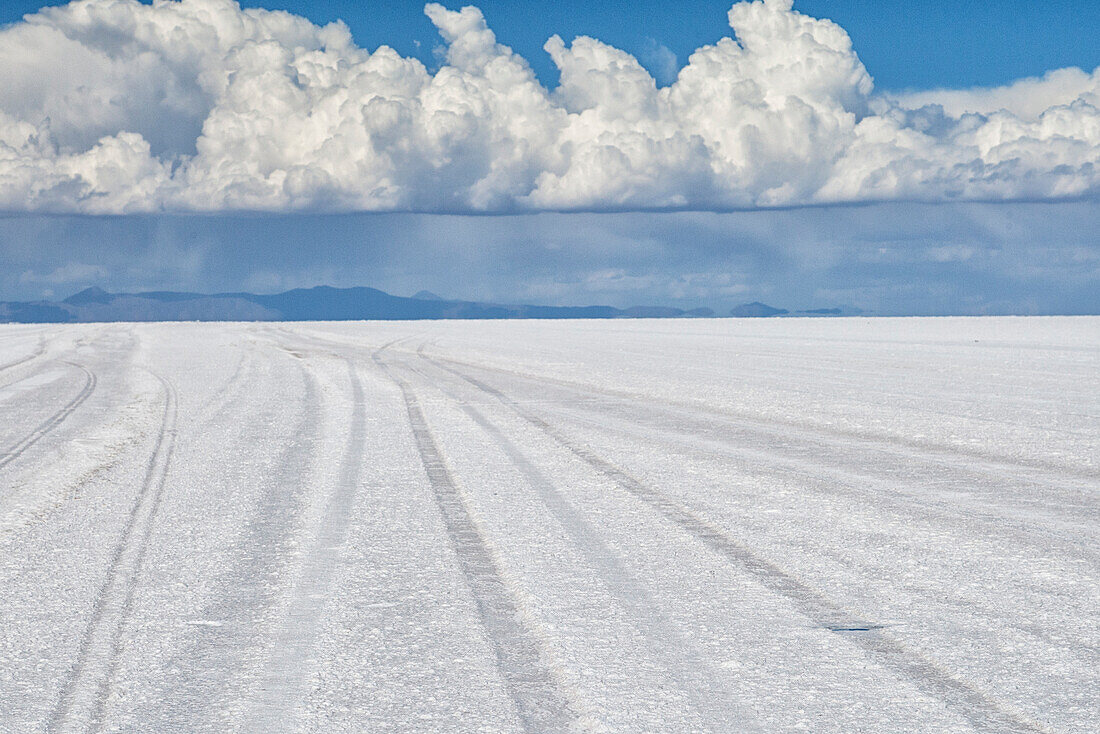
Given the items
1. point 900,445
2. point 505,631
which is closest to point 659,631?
point 505,631

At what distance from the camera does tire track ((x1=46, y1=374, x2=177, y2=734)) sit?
3609mm

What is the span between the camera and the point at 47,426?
1255cm

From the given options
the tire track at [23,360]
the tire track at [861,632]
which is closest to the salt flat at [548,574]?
the tire track at [861,632]

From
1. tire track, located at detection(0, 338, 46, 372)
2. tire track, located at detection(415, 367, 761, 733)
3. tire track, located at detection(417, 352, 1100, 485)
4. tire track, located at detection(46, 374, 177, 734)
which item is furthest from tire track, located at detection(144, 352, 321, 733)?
tire track, located at detection(0, 338, 46, 372)

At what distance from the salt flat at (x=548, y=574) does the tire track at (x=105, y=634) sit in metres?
0.02

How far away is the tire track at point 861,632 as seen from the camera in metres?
3.59

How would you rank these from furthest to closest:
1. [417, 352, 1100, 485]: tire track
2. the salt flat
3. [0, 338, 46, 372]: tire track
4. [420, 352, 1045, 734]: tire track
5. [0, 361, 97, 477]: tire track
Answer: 1. [0, 338, 46, 372]: tire track
2. [0, 361, 97, 477]: tire track
3. [417, 352, 1100, 485]: tire track
4. the salt flat
5. [420, 352, 1045, 734]: tire track

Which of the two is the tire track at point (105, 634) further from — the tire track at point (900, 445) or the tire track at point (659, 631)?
the tire track at point (900, 445)

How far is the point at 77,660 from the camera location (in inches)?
164

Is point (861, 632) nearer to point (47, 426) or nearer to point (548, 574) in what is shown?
point (548, 574)

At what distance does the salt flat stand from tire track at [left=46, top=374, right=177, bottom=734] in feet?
0.07

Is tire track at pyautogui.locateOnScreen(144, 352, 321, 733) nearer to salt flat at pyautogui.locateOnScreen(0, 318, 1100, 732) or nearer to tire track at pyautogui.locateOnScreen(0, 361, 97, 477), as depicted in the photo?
salt flat at pyautogui.locateOnScreen(0, 318, 1100, 732)

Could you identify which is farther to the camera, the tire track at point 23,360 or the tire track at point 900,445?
the tire track at point 23,360

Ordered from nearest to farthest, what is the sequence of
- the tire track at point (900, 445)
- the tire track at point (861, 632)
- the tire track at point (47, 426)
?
the tire track at point (861, 632) < the tire track at point (900, 445) < the tire track at point (47, 426)
